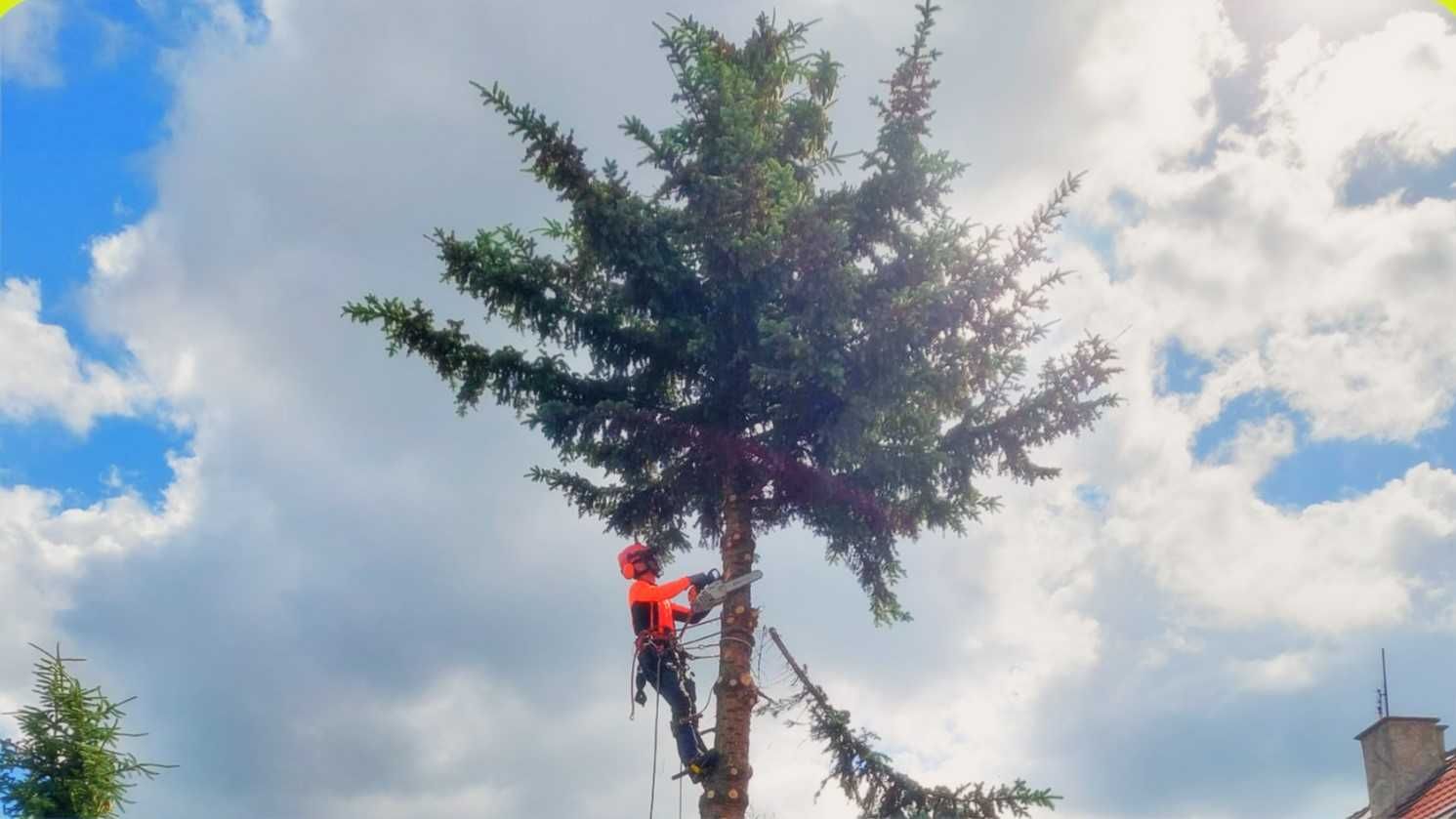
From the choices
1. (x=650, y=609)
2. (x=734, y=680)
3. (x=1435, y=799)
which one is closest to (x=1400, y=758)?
(x=1435, y=799)

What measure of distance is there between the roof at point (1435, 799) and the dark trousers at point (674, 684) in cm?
1407

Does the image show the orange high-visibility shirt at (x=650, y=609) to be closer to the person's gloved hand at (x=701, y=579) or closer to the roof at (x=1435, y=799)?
the person's gloved hand at (x=701, y=579)

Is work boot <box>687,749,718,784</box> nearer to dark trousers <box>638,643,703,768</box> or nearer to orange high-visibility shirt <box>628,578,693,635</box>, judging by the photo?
dark trousers <box>638,643,703,768</box>

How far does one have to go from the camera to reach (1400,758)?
23.7m

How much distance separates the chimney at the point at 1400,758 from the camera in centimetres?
2361

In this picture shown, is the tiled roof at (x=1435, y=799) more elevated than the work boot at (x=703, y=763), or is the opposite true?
the tiled roof at (x=1435, y=799)

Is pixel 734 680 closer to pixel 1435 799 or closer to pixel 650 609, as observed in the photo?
pixel 650 609

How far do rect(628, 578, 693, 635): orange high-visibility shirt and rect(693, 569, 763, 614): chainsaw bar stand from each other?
200 millimetres

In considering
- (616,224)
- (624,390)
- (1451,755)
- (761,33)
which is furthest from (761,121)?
(1451,755)

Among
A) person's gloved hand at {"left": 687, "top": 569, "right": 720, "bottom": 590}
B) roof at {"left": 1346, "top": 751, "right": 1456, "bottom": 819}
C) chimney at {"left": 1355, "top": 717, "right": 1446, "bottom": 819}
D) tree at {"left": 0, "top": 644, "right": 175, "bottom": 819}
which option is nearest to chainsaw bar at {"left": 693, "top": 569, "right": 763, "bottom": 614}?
person's gloved hand at {"left": 687, "top": 569, "right": 720, "bottom": 590}

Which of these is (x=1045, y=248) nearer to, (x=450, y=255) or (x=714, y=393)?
(x=714, y=393)

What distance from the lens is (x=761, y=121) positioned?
14.6 m

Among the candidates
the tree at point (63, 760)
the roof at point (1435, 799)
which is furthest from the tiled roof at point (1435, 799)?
the tree at point (63, 760)

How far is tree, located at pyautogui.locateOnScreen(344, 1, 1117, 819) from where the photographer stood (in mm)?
12945
